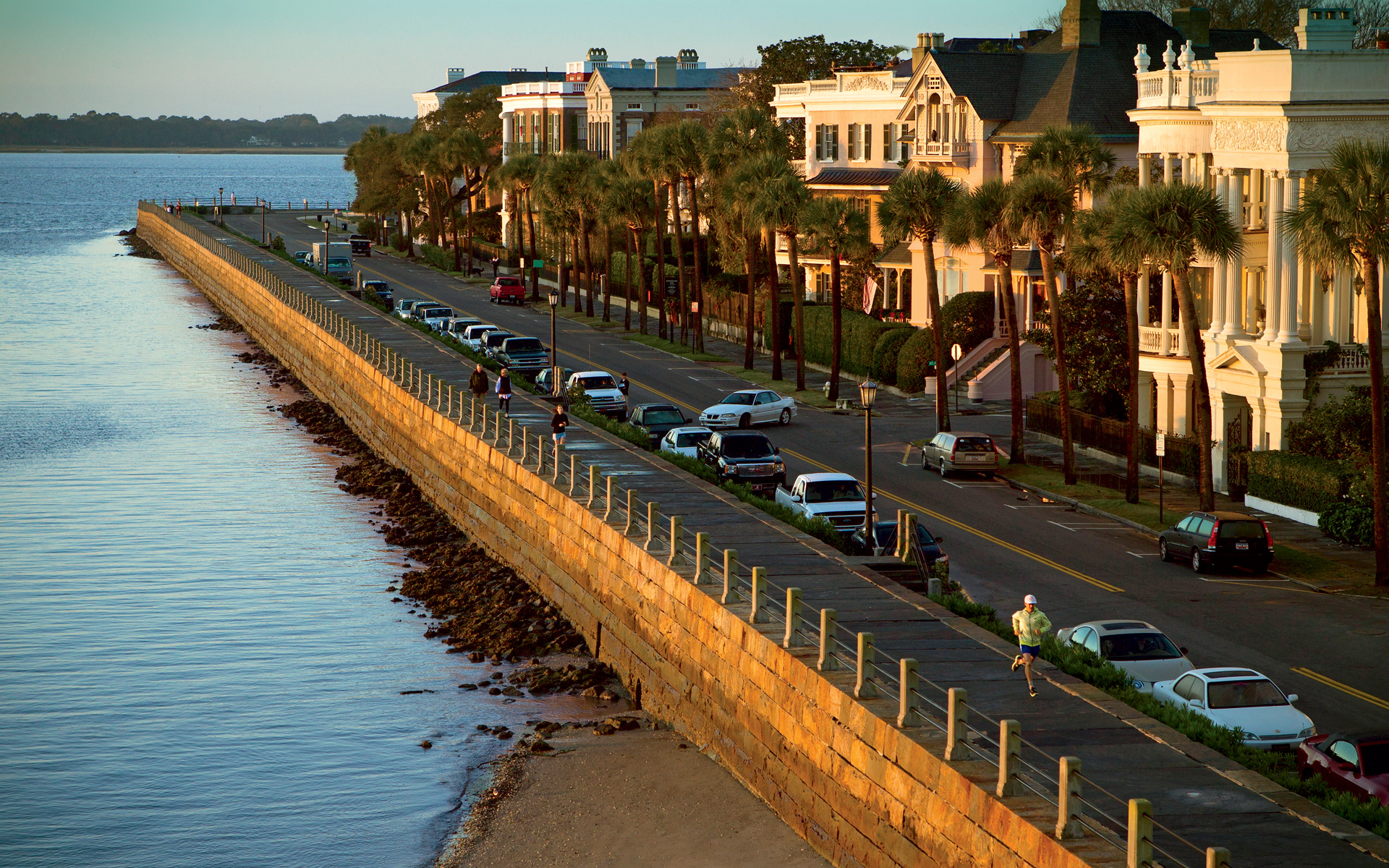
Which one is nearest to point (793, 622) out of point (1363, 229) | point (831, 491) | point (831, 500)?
point (831, 500)

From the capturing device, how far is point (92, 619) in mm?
38875

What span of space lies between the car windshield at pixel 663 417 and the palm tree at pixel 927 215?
8.80 metres

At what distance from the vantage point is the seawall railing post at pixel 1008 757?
56.2 ft

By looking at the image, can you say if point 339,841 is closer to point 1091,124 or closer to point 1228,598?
point 1228,598

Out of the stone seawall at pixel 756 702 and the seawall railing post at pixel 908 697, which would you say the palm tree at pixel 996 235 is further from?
the seawall railing post at pixel 908 697

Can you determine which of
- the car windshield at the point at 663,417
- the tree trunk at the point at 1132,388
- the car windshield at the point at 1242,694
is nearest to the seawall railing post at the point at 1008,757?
the car windshield at the point at 1242,694

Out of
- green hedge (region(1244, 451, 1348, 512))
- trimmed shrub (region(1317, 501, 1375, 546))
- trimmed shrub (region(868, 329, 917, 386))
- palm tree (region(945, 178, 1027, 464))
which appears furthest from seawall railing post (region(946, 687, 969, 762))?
trimmed shrub (region(868, 329, 917, 386))

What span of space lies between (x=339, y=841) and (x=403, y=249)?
114650 mm

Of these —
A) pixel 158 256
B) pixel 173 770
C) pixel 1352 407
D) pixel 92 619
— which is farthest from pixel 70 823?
pixel 158 256

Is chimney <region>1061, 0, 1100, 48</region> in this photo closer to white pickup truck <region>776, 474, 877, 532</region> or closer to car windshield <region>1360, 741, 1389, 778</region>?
white pickup truck <region>776, 474, 877, 532</region>

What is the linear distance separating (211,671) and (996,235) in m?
26.2

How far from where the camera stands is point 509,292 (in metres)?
96.7

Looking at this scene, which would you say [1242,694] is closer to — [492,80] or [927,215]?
[927,215]

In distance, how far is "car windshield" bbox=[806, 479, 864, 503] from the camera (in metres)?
37.9
